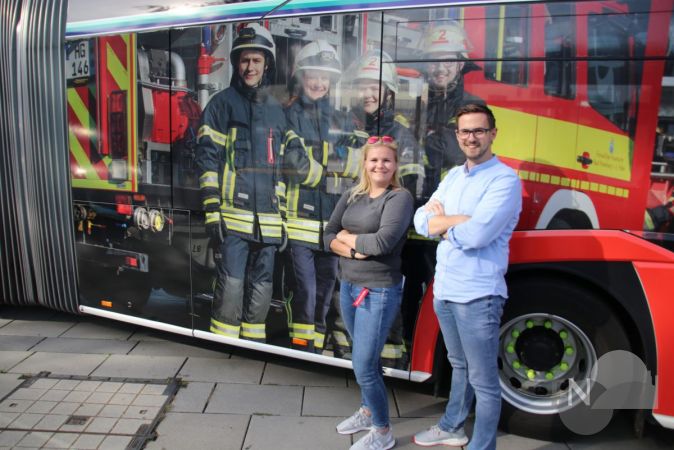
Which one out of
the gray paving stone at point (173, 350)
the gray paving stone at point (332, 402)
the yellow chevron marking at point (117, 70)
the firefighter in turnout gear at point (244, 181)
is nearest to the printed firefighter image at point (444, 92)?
the firefighter in turnout gear at point (244, 181)

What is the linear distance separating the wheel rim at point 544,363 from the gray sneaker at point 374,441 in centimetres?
78

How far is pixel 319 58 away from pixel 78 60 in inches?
82.7

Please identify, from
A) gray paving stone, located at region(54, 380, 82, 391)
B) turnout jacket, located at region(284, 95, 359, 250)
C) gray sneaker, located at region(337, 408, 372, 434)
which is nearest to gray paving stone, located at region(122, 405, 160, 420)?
gray paving stone, located at region(54, 380, 82, 391)

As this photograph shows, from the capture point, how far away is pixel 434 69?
2838 mm

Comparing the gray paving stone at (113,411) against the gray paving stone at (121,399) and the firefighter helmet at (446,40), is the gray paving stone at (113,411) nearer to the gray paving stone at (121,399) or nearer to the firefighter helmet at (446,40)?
the gray paving stone at (121,399)

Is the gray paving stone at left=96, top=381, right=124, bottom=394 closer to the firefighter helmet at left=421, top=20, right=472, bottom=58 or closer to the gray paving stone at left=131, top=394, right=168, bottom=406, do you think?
the gray paving stone at left=131, top=394, right=168, bottom=406

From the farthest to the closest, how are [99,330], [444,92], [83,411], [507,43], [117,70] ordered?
[99,330], [117,70], [83,411], [444,92], [507,43]

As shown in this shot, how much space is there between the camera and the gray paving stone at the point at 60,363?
3738 millimetres

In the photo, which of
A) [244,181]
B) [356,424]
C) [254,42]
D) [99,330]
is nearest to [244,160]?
[244,181]

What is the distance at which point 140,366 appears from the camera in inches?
152

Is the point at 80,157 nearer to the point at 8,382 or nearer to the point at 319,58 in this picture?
the point at 8,382

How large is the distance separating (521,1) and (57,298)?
14.0ft

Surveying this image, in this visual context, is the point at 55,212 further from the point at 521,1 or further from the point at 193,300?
the point at 521,1

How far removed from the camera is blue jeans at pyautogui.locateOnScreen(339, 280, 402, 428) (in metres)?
2.57
